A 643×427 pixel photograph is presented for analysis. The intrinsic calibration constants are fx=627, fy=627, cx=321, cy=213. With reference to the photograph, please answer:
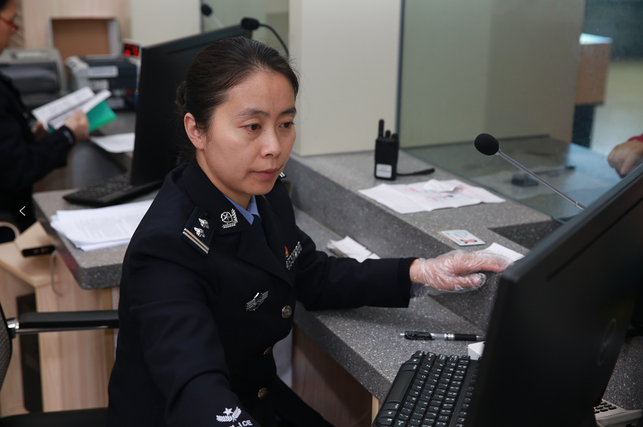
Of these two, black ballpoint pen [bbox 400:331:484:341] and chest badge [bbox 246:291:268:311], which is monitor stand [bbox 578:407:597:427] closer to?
black ballpoint pen [bbox 400:331:484:341]

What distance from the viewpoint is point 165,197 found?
1.04 m

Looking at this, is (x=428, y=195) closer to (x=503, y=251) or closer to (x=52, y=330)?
(x=503, y=251)

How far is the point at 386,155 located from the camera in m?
1.77

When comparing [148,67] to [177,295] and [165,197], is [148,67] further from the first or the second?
[177,295]

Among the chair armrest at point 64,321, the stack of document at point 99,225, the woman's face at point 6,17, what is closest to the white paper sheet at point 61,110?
the woman's face at point 6,17

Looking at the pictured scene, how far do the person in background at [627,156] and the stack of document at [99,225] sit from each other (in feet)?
3.77

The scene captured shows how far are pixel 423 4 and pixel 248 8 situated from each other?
1.06 metres

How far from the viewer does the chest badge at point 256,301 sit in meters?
1.06

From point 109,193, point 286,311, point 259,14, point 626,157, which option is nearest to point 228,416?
point 286,311

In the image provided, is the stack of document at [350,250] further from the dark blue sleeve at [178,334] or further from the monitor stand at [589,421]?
the monitor stand at [589,421]

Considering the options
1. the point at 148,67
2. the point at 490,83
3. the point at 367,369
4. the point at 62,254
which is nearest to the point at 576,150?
the point at 490,83

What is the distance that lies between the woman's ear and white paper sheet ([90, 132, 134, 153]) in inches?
50.6

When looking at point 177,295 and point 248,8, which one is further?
point 248,8

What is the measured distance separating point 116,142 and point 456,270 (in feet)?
5.22
